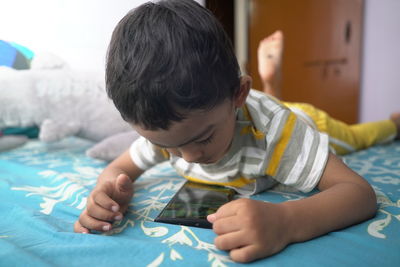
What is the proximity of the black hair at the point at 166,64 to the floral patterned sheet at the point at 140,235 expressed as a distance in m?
0.15

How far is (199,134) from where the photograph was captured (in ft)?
1.49

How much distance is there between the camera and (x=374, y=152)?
1.00m

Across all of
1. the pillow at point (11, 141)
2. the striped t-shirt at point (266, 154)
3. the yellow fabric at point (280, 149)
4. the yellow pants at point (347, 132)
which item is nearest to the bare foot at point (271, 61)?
the yellow pants at point (347, 132)

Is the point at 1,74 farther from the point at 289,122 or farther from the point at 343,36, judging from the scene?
the point at 343,36

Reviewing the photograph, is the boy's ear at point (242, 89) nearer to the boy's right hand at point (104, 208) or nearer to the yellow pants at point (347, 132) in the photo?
the boy's right hand at point (104, 208)

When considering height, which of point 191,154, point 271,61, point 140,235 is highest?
point 271,61

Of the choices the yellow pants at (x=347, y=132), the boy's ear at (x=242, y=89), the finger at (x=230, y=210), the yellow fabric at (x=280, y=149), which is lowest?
the yellow pants at (x=347, y=132)

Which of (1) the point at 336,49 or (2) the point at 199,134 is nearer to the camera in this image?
(2) the point at 199,134

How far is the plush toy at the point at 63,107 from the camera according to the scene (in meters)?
0.82

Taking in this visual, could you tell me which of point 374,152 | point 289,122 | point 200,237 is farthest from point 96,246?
point 374,152

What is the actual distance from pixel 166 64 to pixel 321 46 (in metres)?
1.79

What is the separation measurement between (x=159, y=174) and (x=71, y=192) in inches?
8.8

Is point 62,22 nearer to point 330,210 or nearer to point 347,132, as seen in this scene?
point 330,210

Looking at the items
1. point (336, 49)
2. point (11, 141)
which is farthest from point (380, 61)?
point (11, 141)
